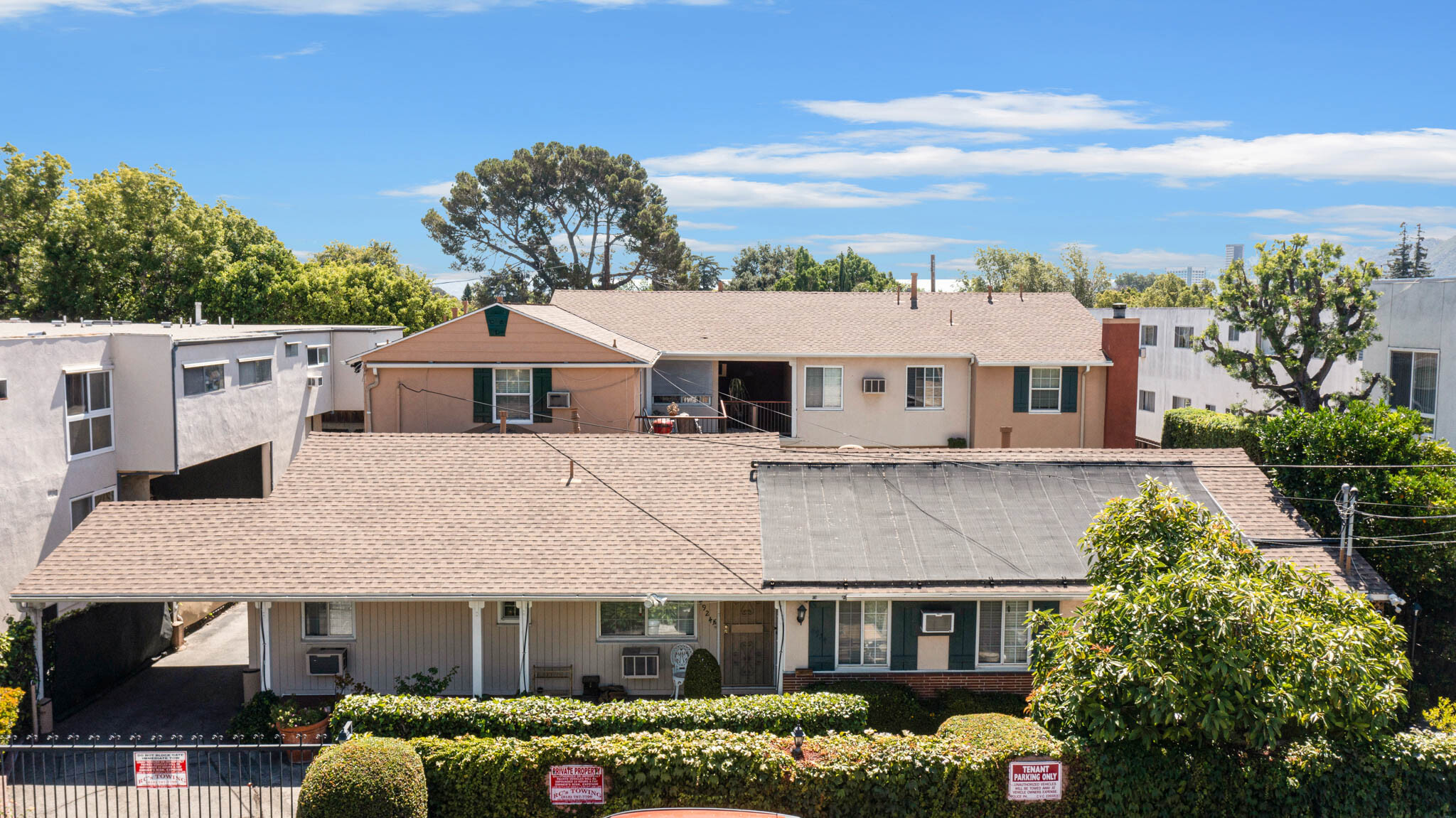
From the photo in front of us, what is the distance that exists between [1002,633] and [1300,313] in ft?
42.3

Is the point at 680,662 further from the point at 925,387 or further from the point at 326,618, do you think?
the point at 925,387

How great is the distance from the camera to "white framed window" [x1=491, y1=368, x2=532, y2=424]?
1120 inches

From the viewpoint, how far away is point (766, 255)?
102 metres

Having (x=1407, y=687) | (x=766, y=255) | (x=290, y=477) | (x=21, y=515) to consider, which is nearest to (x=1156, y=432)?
(x=1407, y=687)

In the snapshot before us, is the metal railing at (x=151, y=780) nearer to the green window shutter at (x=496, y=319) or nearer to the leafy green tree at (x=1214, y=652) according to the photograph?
the leafy green tree at (x=1214, y=652)

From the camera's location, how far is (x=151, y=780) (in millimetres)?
13281

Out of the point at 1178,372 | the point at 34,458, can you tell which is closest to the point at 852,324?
the point at 1178,372

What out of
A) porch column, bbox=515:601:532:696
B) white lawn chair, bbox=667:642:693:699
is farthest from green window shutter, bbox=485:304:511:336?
white lawn chair, bbox=667:642:693:699

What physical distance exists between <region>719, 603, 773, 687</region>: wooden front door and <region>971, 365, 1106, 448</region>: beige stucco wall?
14166 millimetres

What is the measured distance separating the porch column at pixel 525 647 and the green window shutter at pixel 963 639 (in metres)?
7.23

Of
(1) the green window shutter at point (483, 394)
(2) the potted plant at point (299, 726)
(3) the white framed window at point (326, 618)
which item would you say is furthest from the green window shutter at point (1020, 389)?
(2) the potted plant at point (299, 726)

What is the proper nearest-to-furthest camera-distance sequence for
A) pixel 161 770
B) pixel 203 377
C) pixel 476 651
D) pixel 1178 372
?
pixel 161 770
pixel 476 651
pixel 203 377
pixel 1178 372

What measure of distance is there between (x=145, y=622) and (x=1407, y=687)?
2416 cm

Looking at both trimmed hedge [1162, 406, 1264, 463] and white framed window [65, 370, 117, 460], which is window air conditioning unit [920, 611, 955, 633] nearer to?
trimmed hedge [1162, 406, 1264, 463]
